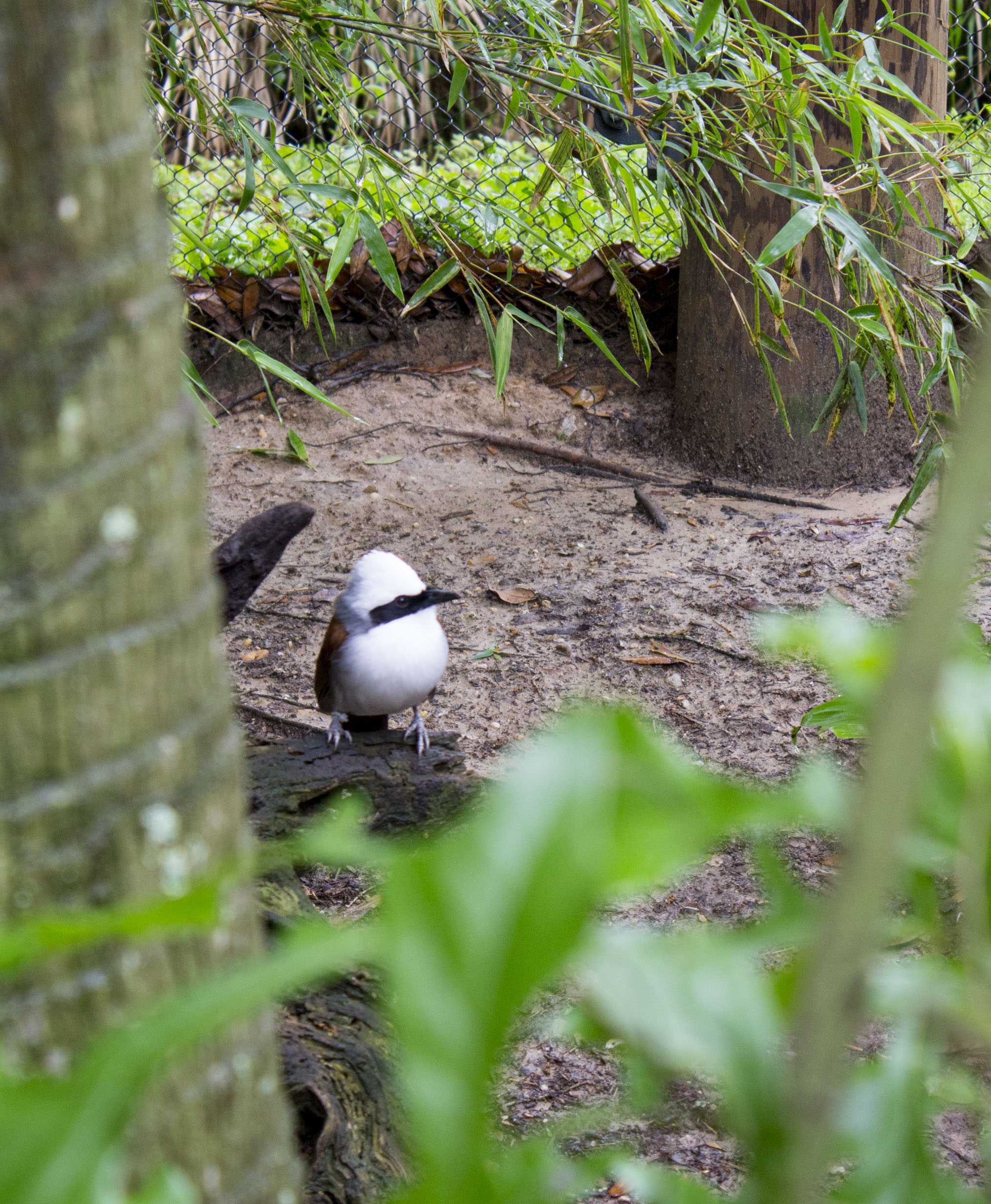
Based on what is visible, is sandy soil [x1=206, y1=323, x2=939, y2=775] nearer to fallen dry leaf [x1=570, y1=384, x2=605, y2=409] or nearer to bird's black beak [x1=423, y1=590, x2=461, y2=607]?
fallen dry leaf [x1=570, y1=384, x2=605, y2=409]

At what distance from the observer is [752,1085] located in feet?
1.87

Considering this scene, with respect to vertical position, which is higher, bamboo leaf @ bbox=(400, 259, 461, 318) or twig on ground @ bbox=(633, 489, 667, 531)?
bamboo leaf @ bbox=(400, 259, 461, 318)

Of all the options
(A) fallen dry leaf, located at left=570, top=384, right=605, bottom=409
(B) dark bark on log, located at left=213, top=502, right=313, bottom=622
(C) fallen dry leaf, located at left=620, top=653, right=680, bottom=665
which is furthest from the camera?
(A) fallen dry leaf, located at left=570, top=384, right=605, bottom=409

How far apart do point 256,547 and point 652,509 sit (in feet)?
7.35

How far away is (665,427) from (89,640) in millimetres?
4659

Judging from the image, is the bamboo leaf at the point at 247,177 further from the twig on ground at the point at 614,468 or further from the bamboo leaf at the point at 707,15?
the twig on ground at the point at 614,468

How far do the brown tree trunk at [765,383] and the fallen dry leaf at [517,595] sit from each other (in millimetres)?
1231

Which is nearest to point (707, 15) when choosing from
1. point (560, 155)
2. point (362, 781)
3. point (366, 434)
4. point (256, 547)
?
point (560, 155)

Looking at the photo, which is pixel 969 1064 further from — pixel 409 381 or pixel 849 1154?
pixel 409 381

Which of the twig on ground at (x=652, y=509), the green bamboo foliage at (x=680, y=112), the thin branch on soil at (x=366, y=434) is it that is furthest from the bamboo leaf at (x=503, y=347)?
the thin branch on soil at (x=366, y=434)

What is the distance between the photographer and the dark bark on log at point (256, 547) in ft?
8.80

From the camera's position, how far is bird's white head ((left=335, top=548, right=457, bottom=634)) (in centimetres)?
325

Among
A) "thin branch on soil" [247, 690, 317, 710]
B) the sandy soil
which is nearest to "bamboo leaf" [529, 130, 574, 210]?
the sandy soil

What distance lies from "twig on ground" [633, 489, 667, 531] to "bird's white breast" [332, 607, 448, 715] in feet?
5.08
